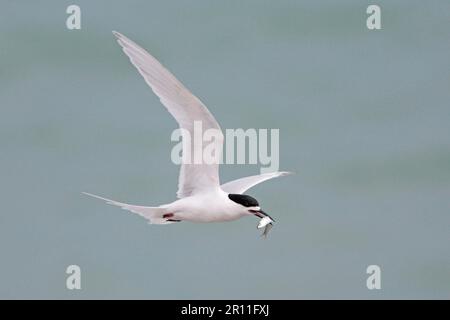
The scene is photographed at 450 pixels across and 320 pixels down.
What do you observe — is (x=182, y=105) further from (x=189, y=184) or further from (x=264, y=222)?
(x=264, y=222)

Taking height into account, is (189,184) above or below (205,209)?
above

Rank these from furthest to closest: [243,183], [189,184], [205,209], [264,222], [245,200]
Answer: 1. [243,183]
2. [189,184]
3. [205,209]
4. [245,200]
5. [264,222]

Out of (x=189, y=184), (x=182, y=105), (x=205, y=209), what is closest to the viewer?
(x=182, y=105)

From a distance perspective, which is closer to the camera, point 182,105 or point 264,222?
point 182,105

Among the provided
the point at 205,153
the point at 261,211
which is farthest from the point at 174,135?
the point at 261,211

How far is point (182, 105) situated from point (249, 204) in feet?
6.47

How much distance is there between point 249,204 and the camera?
18469mm

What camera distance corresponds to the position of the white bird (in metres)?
17.5

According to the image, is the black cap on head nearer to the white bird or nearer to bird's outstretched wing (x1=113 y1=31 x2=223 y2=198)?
the white bird

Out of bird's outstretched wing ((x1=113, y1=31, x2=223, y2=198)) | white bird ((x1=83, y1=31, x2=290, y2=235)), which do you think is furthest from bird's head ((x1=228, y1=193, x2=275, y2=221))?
bird's outstretched wing ((x1=113, y1=31, x2=223, y2=198))

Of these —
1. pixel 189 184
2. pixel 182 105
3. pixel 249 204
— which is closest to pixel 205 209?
pixel 189 184

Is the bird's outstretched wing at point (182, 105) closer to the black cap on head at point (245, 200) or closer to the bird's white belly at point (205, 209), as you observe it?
the bird's white belly at point (205, 209)

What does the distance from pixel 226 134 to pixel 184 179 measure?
1.20 metres

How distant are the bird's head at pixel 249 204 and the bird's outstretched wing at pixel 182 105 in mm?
537
